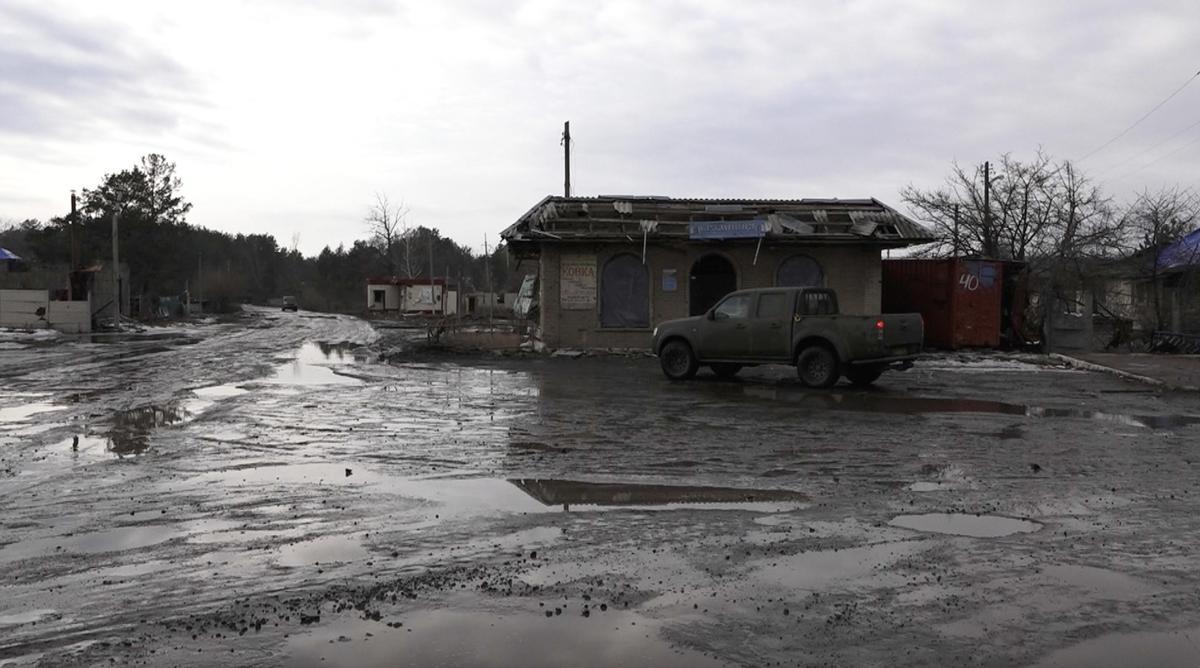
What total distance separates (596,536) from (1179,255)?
31012mm

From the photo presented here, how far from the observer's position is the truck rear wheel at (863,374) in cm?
1623

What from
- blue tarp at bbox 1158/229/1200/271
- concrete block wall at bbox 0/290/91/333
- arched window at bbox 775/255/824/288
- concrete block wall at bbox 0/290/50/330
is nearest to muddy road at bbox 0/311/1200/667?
arched window at bbox 775/255/824/288

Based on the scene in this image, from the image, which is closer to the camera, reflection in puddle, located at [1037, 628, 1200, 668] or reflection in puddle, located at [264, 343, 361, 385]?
reflection in puddle, located at [1037, 628, 1200, 668]

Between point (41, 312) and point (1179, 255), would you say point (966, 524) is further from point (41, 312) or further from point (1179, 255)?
point (41, 312)

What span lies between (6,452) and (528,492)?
5703mm

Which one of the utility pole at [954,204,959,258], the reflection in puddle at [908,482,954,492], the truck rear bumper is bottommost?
the reflection in puddle at [908,482,954,492]

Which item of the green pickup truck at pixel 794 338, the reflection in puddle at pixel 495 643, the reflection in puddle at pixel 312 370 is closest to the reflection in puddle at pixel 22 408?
the reflection in puddle at pixel 312 370

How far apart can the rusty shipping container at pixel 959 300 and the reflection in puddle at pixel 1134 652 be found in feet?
73.4

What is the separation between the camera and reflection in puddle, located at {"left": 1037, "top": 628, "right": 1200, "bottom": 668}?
4.09m

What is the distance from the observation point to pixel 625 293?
2552 centimetres

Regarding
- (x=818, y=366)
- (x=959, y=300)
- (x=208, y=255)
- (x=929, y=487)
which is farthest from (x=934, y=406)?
(x=208, y=255)

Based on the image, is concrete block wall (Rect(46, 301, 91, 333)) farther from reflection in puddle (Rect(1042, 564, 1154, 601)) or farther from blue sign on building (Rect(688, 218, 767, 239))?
reflection in puddle (Rect(1042, 564, 1154, 601))

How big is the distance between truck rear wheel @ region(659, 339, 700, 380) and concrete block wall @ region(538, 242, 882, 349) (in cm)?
720

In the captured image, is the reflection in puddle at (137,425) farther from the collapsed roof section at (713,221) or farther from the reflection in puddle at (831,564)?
the collapsed roof section at (713,221)
